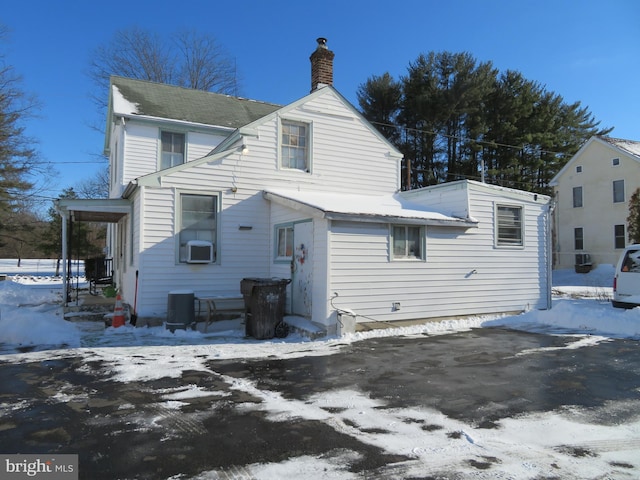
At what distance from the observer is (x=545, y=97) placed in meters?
36.3

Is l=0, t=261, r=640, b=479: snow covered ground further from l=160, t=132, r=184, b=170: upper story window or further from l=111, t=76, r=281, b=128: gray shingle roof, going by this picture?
l=111, t=76, r=281, b=128: gray shingle roof

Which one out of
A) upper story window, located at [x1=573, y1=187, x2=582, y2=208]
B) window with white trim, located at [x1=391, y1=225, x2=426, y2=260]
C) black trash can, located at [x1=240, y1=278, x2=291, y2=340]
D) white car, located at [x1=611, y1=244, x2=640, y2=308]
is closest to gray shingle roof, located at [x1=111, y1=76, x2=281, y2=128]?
black trash can, located at [x1=240, y1=278, x2=291, y2=340]

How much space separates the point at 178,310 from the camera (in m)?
9.70

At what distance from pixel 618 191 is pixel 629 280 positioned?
19087mm

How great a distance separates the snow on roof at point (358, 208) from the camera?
31.4ft

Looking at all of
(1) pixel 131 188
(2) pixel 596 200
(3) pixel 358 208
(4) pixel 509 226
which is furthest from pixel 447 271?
(2) pixel 596 200

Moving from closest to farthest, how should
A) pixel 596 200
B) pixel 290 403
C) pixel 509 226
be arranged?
pixel 290 403, pixel 509 226, pixel 596 200

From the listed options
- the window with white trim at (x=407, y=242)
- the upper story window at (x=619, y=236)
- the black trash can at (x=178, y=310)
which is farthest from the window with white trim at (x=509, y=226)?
the upper story window at (x=619, y=236)

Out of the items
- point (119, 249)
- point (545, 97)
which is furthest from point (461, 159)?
point (119, 249)

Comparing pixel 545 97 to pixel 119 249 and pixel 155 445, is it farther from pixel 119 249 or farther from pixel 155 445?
pixel 155 445

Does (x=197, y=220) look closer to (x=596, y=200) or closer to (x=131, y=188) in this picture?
(x=131, y=188)

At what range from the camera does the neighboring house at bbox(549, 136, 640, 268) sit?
2652cm

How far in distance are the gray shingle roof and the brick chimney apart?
3784mm

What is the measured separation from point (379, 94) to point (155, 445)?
3268 centimetres
